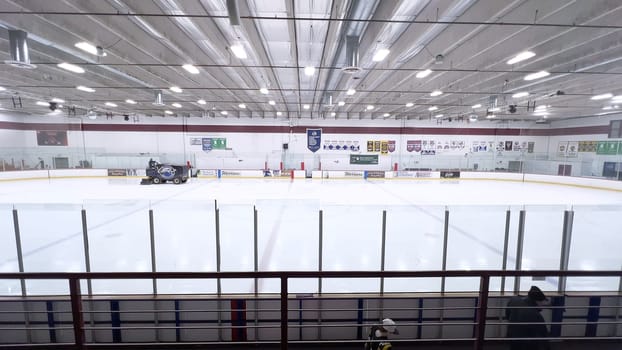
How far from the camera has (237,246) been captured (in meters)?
6.03

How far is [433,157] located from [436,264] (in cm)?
1670

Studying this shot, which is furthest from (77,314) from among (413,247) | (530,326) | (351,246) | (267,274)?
(413,247)

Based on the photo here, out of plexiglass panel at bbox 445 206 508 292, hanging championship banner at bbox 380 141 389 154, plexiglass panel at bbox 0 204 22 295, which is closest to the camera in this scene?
plexiglass panel at bbox 0 204 22 295

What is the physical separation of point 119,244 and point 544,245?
911cm

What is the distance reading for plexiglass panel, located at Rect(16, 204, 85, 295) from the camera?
4.33m

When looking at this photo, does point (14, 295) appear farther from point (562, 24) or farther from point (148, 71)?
point (562, 24)

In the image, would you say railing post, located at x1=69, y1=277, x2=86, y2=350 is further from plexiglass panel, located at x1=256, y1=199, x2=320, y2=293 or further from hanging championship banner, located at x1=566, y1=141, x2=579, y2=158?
hanging championship banner, located at x1=566, y1=141, x2=579, y2=158

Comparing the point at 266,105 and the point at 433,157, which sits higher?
the point at 266,105

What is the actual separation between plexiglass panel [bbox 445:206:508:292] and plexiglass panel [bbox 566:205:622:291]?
109cm

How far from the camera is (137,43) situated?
22.6ft

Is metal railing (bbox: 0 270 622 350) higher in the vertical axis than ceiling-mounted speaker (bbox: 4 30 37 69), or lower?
lower

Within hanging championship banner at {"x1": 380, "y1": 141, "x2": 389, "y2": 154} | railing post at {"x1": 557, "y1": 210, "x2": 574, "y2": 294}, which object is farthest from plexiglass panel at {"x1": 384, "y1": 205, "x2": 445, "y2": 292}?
hanging championship banner at {"x1": 380, "y1": 141, "x2": 389, "y2": 154}

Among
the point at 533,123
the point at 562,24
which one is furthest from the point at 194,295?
the point at 533,123

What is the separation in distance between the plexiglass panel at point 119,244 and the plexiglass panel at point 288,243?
2.07 m
